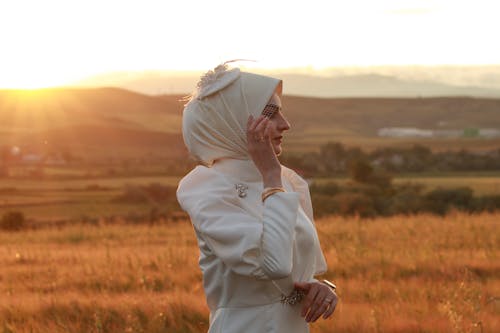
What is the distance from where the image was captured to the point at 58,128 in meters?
109

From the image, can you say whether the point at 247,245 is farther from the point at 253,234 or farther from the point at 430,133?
the point at 430,133

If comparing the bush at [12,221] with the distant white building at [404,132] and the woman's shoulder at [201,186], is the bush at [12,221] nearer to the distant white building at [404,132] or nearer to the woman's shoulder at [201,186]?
the woman's shoulder at [201,186]

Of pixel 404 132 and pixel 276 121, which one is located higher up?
pixel 276 121

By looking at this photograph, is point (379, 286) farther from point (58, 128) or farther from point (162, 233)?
point (58, 128)

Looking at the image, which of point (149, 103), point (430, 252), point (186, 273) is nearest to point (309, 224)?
point (186, 273)

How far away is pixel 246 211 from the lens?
360cm

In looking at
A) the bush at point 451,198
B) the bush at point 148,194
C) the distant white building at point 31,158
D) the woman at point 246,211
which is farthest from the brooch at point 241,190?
the distant white building at point 31,158

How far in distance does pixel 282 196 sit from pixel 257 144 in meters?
0.21

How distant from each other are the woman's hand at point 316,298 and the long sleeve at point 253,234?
11.5 inches

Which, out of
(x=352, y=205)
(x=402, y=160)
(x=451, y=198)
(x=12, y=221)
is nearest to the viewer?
(x=12, y=221)

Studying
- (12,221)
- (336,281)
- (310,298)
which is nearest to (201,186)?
(310,298)

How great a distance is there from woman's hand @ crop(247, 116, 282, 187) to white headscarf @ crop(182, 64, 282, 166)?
0.24 feet

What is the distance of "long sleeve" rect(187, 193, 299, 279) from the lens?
3.39m

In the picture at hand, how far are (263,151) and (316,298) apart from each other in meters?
0.60
